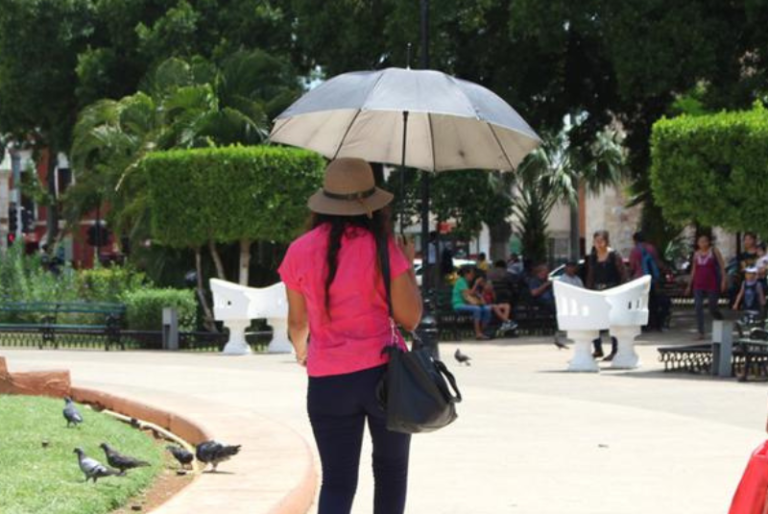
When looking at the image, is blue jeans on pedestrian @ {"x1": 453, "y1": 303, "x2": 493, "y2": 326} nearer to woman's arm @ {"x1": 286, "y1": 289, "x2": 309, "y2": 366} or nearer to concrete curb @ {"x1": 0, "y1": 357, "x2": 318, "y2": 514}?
concrete curb @ {"x1": 0, "y1": 357, "x2": 318, "y2": 514}

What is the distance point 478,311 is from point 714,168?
6.64 m

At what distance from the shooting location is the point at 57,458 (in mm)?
9336

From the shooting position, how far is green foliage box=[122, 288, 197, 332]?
82.0ft

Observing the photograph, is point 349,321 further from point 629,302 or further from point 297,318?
point 629,302

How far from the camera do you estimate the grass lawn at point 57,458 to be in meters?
7.62

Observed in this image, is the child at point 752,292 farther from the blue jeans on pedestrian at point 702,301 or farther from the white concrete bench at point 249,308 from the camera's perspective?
the white concrete bench at point 249,308

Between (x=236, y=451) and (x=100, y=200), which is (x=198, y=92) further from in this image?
(x=236, y=451)

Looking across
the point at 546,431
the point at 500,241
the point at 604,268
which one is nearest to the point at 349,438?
the point at 546,431

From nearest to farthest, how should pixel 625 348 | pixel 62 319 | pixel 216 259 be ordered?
pixel 625 348 → pixel 62 319 → pixel 216 259

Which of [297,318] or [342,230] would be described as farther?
[297,318]

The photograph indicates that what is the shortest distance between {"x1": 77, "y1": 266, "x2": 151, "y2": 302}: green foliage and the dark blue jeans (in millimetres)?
20550

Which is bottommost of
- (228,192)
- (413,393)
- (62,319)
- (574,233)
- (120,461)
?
(62,319)

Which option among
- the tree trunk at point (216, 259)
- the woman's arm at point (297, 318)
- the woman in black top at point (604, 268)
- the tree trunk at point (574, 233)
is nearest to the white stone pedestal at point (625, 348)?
the woman in black top at point (604, 268)

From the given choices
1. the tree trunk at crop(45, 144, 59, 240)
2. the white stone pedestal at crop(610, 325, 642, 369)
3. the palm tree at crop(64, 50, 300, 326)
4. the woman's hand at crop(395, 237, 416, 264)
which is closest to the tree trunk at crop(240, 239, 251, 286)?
the palm tree at crop(64, 50, 300, 326)
